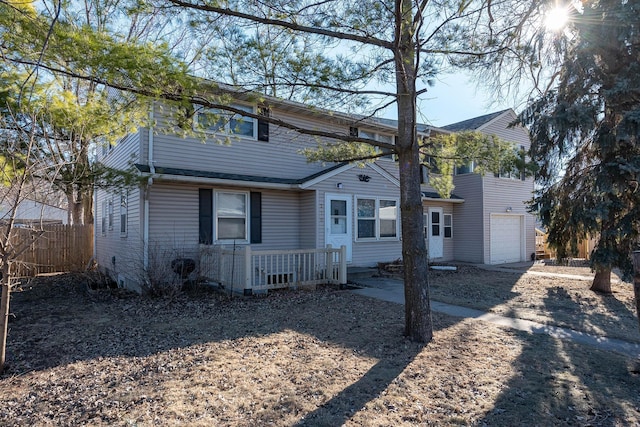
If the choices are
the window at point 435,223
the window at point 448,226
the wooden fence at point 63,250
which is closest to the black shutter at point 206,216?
the wooden fence at point 63,250

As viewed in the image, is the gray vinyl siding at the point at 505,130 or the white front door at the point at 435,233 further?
the gray vinyl siding at the point at 505,130

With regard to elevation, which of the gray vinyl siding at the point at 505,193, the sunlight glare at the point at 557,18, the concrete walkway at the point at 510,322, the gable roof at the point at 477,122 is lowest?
the concrete walkway at the point at 510,322

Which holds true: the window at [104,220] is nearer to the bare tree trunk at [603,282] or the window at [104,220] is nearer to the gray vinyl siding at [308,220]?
the gray vinyl siding at [308,220]

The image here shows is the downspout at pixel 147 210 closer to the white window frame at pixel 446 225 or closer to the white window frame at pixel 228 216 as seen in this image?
the white window frame at pixel 228 216

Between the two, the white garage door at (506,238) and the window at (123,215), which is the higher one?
the window at (123,215)

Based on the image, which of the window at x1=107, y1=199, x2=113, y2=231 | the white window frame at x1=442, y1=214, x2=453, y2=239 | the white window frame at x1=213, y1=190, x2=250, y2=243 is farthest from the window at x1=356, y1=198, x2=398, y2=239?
the window at x1=107, y1=199, x2=113, y2=231

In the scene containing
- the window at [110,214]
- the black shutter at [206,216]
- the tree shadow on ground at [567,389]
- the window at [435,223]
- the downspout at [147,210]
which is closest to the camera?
the tree shadow on ground at [567,389]

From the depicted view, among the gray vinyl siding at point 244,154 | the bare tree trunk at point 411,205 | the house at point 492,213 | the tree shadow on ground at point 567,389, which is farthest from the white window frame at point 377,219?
the tree shadow on ground at point 567,389

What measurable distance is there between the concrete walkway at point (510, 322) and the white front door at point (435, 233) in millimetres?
6186

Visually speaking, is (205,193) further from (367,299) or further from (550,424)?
(550,424)

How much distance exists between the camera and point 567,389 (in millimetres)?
3943

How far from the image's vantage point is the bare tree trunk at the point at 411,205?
5477mm

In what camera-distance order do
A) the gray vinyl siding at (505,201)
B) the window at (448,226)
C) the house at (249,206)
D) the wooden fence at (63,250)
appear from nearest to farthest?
the house at (249,206) < the wooden fence at (63,250) < the gray vinyl siding at (505,201) < the window at (448,226)

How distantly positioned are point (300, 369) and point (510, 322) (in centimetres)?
421
